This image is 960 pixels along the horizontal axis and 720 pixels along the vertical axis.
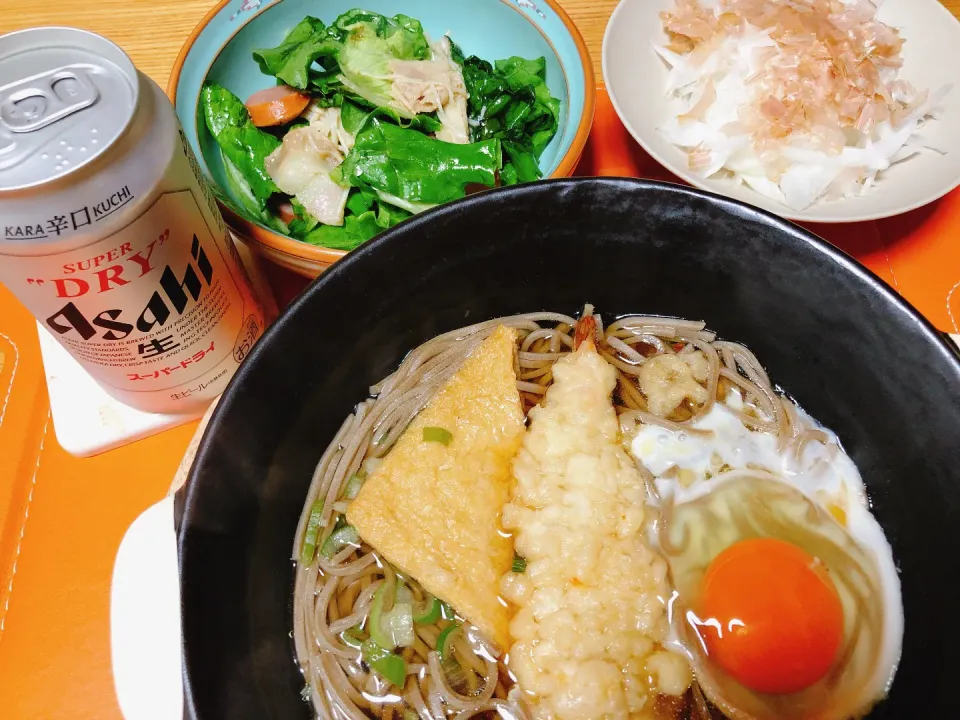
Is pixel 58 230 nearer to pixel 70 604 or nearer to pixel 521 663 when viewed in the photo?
pixel 70 604

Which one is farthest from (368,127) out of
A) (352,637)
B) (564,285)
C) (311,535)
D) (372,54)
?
(352,637)

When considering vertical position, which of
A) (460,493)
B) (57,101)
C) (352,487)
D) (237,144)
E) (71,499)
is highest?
(57,101)

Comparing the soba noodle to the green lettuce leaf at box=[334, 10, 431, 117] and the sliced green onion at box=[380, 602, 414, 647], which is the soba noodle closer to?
the sliced green onion at box=[380, 602, 414, 647]

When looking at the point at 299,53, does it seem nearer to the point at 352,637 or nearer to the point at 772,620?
the point at 352,637

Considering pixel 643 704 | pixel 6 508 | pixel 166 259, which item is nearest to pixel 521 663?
pixel 643 704

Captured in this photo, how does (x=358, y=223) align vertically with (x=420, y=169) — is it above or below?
below

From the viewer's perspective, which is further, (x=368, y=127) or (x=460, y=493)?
(x=368, y=127)

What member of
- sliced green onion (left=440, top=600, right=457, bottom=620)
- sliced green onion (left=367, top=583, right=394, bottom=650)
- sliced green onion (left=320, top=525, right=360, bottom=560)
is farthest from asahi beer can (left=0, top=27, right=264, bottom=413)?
sliced green onion (left=440, top=600, right=457, bottom=620)
